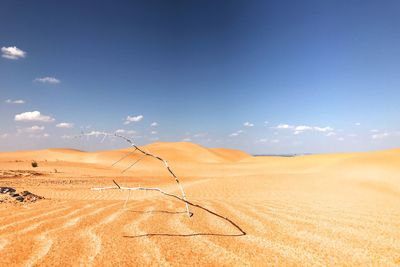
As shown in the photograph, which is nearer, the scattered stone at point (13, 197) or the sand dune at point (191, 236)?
the sand dune at point (191, 236)

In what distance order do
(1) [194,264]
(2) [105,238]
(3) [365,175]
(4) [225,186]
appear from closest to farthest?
(1) [194,264], (2) [105,238], (4) [225,186], (3) [365,175]

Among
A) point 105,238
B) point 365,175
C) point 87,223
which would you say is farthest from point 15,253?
point 365,175

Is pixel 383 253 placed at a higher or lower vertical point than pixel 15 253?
lower

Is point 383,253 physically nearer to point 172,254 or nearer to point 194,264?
point 194,264

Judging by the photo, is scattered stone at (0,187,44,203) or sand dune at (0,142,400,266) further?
scattered stone at (0,187,44,203)

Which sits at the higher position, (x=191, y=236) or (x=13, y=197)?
(x=13, y=197)

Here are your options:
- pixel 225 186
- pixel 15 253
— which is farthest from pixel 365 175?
pixel 15 253

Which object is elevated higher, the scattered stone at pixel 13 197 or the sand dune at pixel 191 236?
the scattered stone at pixel 13 197

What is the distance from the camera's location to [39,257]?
251 centimetres

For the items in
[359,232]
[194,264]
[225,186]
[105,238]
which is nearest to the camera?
[194,264]

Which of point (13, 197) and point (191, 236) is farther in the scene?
point (13, 197)

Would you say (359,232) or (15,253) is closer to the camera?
(15,253)

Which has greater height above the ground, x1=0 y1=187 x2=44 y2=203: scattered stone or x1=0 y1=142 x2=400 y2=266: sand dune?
x1=0 y1=187 x2=44 y2=203: scattered stone

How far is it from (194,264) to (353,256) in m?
1.39
